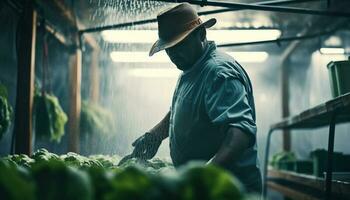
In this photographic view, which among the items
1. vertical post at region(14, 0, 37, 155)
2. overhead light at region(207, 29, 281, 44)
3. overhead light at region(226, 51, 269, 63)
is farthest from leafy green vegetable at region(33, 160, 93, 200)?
overhead light at region(226, 51, 269, 63)

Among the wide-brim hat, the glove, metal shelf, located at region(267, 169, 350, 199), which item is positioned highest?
the wide-brim hat

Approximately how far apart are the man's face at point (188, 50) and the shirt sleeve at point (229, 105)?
12.5 inches

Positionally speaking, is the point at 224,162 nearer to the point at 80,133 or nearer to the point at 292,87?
the point at 80,133

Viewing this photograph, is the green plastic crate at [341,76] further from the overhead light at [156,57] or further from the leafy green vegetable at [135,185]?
the leafy green vegetable at [135,185]

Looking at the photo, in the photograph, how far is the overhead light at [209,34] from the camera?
A: 5988 mm

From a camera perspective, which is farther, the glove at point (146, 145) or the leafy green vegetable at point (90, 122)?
the leafy green vegetable at point (90, 122)

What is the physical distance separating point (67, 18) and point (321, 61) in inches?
203

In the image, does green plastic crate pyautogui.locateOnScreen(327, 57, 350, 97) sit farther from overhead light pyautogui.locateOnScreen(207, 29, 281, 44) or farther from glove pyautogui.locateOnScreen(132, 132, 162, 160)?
overhead light pyautogui.locateOnScreen(207, 29, 281, 44)

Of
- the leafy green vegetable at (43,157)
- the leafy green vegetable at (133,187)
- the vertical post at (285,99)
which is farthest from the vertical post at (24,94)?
the vertical post at (285,99)

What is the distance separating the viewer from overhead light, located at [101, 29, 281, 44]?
5988mm

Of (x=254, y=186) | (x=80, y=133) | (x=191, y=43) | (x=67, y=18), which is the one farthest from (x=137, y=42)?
(x=254, y=186)

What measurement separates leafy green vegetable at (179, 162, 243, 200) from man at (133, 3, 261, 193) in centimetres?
130

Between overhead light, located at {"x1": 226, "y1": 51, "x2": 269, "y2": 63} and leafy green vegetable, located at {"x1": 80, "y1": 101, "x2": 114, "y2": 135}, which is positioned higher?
overhead light, located at {"x1": 226, "y1": 51, "x2": 269, "y2": 63}

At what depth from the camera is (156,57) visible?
6.42 meters
